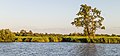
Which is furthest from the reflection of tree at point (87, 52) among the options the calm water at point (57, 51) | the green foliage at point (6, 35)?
the green foliage at point (6, 35)

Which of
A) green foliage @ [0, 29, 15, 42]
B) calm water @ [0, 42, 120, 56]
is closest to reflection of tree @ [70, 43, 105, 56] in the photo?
calm water @ [0, 42, 120, 56]

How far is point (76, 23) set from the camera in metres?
97.9

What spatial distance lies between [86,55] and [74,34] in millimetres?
76504

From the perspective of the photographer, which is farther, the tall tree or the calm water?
the tall tree

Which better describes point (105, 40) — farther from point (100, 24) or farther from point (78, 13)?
point (78, 13)

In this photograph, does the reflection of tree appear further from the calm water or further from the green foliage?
the green foliage

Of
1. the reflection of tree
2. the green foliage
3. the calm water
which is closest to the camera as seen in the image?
the calm water

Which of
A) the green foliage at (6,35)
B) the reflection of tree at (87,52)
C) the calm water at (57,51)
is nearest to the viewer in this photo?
the calm water at (57,51)

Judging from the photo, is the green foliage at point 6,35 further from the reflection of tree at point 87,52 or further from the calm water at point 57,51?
the reflection of tree at point 87,52

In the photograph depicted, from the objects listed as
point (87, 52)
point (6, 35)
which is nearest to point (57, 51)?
point (87, 52)

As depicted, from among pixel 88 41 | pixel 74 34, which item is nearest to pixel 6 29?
pixel 88 41

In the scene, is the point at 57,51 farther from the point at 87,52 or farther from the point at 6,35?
the point at 6,35

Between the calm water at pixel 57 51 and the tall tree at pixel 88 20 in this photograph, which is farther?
the tall tree at pixel 88 20

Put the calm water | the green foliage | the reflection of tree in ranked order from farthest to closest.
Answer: the green foliage
the reflection of tree
the calm water
